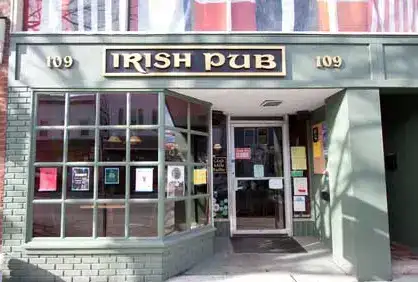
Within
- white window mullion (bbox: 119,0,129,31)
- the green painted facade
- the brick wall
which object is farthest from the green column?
the brick wall

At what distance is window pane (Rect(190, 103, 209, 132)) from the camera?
6293mm

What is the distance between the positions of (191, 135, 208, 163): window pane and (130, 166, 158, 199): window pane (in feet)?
3.17

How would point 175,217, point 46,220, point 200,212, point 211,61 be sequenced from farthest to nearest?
point 200,212 < point 175,217 < point 211,61 < point 46,220

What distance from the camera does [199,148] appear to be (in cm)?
649

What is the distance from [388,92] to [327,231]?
2.70 m

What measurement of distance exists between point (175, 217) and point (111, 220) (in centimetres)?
95

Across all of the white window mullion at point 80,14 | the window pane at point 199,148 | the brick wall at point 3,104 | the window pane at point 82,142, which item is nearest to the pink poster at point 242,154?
the window pane at point 199,148

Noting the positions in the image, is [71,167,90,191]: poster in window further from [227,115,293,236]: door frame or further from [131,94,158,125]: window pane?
[227,115,293,236]: door frame

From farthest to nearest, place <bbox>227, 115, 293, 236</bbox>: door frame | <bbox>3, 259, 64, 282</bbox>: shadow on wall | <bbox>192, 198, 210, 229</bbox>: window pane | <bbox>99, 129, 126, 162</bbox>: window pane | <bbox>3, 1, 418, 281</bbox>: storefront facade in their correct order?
<bbox>227, 115, 293, 236</bbox>: door frame < <bbox>192, 198, 210, 229</bbox>: window pane < <bbox>99, 129, 126, 162</bbox>: window pane < <bbox>3, 1, 418, 281</bbox>: storefront facade < <bbox>3, 259, 64, 282</bbox>: shadow on wall

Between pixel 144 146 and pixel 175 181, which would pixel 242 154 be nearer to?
pixel 175 181

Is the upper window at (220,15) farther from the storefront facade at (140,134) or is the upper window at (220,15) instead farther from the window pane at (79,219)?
the window pane at (79,219)

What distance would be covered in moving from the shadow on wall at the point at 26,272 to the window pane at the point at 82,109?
2.09 m

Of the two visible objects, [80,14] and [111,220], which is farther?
[80,14]

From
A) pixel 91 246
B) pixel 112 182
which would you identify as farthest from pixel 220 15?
pixel 91 246
